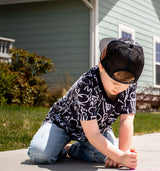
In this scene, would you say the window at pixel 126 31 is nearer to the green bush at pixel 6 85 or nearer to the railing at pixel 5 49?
the railing at pixel 5 49

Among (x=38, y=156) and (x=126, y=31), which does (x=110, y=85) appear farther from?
(x=126, y=31)

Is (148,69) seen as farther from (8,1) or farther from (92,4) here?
(8,1)

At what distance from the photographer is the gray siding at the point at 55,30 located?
34.4ft

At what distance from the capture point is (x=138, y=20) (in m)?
12.3

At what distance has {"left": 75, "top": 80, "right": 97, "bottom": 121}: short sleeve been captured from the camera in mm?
2421

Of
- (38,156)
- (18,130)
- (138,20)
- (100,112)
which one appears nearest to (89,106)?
(100,112)

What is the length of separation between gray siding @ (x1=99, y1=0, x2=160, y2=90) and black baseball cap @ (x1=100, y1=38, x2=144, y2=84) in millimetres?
8283

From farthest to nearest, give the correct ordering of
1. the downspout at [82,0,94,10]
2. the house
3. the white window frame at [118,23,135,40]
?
the white window frame at [118,23,135,40]
the house
the downspout at [82,0,94,10]

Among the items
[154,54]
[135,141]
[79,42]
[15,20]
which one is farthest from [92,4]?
[135,141]

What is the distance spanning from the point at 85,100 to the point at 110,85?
0.22m

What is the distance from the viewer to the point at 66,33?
422 inches

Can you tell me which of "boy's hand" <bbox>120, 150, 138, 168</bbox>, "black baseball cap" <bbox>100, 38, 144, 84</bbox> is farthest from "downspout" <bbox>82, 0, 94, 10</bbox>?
"boy's hand" <bbox>120, 150, 138, 168</bbox>

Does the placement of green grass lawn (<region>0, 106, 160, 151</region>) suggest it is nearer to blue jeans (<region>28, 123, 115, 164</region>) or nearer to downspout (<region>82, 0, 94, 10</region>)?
blue jeans (<region>28, 123, 115, 164</region>)

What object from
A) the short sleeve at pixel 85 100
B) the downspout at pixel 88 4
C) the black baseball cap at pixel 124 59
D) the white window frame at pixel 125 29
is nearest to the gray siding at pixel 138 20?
the white window frame at pixel 125 29
